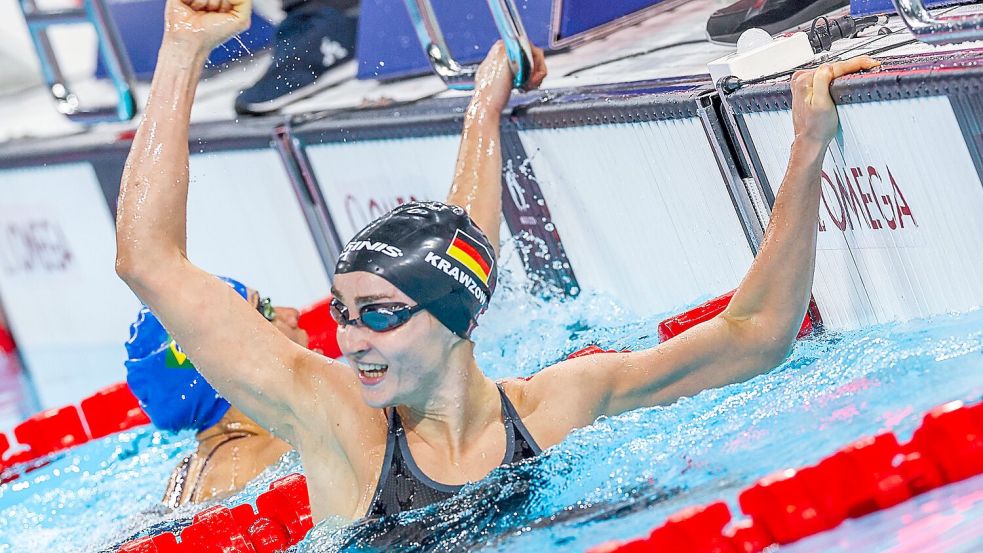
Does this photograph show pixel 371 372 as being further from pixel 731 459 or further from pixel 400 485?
pixel 731 459

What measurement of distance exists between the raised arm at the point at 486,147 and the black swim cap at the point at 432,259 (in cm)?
74

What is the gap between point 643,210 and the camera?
3746 millimetres

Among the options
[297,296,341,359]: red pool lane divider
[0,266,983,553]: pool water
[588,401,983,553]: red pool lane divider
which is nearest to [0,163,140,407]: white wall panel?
[297,296,341,359]: red pool lane divider

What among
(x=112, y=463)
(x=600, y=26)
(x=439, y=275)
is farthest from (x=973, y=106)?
(x=112, y=463)

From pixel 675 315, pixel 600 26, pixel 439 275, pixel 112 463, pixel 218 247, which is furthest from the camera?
pixel 218 247

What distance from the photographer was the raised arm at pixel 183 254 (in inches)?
95.4

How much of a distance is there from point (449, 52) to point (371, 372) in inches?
73.0

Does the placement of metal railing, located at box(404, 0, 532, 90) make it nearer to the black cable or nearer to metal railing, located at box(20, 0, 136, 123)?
the black cable

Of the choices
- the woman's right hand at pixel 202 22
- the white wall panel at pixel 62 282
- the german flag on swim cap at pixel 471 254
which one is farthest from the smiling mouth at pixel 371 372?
the white wall panel at pixel 62 282

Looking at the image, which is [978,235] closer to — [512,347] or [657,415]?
[657,415]

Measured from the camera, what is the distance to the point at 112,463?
450 cm

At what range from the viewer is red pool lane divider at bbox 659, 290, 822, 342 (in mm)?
3361

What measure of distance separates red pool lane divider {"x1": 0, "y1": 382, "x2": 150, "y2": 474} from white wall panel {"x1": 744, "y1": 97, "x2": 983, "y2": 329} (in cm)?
279

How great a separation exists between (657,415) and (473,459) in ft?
1.47
